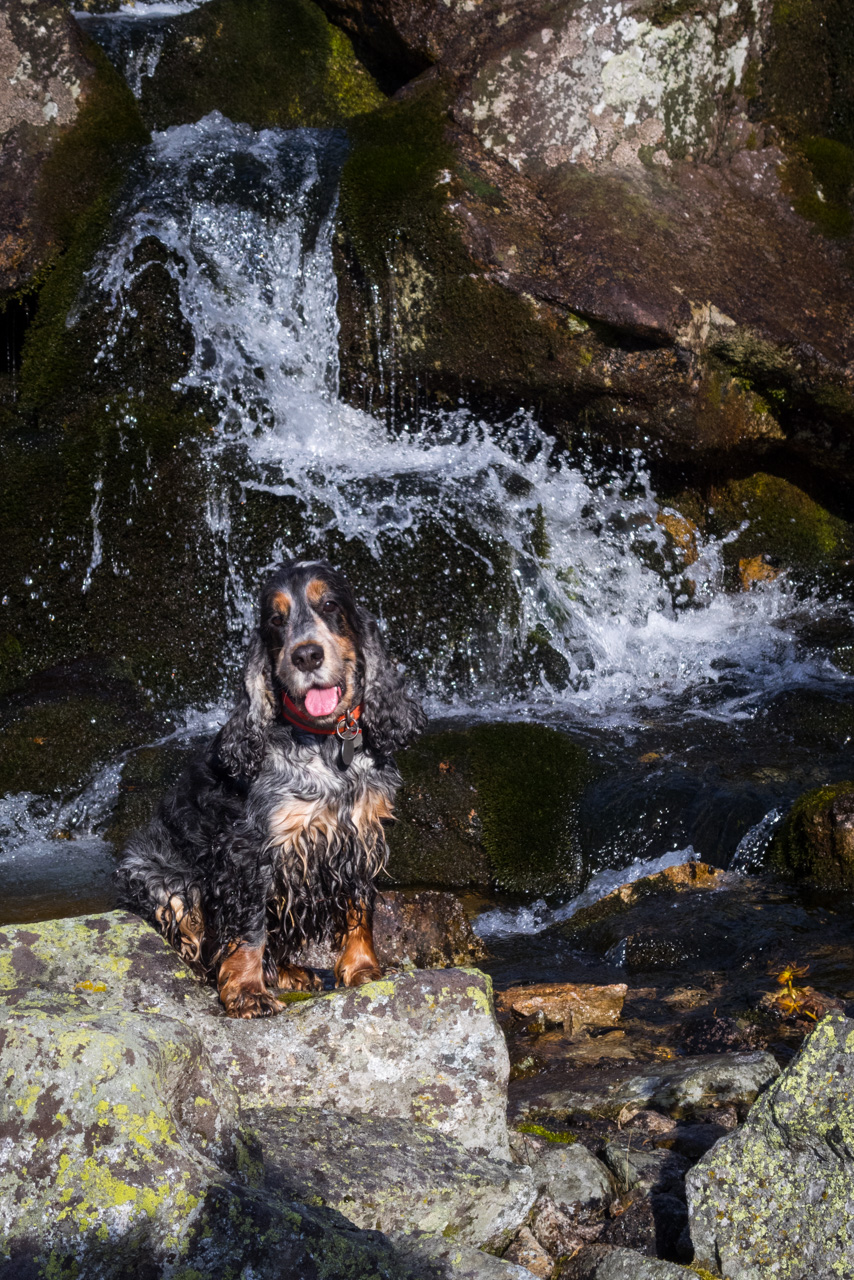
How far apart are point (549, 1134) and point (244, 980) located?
1.20 metres

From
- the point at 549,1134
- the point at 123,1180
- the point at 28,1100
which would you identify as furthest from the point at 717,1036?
the point at 28,1100

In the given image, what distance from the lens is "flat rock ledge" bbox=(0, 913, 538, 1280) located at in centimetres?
222

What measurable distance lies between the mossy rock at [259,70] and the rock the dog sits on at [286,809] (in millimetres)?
8806

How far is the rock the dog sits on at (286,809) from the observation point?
420 centimetres

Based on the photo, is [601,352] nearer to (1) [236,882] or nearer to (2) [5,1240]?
(1) [236,882]

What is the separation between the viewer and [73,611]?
9.06 meters

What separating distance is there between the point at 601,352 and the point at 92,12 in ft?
22.3

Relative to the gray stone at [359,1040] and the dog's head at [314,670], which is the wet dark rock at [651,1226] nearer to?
the gray stone at [359,1040]

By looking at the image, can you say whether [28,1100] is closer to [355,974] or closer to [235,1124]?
[235,1124]

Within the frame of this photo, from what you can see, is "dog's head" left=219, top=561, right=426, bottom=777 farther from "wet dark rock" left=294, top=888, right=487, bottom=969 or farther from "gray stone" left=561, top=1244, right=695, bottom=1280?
"gray stone" left=561, top=1244, right=695, bottom=1280

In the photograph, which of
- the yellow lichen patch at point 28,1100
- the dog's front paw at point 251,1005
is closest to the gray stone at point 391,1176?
the yellow lichen patch at point 28,1100

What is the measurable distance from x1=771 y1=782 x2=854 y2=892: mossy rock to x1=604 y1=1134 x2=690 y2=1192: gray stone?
2.81m

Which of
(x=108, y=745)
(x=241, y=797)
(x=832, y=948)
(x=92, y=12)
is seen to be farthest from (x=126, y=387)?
(x=832, y=948)

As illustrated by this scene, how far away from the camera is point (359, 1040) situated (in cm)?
329
